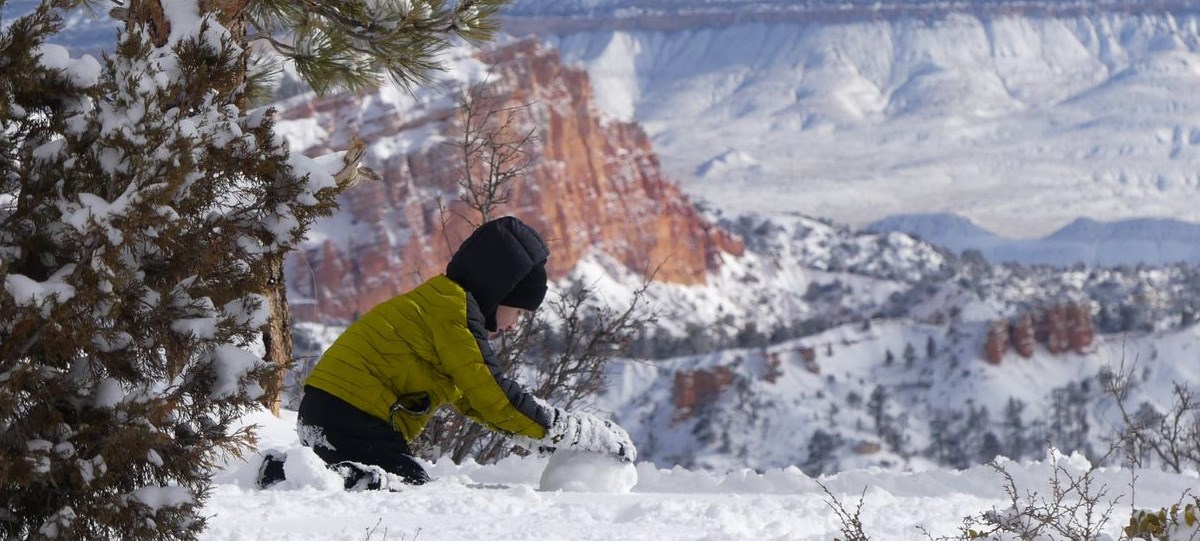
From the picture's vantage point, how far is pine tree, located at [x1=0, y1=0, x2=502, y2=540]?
122 inches

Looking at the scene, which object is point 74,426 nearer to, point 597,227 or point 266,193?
point 266,193

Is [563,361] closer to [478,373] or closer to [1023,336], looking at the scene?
[478,373]

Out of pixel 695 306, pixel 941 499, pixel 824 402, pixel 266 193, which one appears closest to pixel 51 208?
pixel 266 193

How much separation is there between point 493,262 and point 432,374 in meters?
0.48

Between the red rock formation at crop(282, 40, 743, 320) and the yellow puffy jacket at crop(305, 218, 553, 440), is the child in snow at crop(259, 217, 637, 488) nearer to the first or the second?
the yellow puffy jacket at crop(305, 218, 553, 440)

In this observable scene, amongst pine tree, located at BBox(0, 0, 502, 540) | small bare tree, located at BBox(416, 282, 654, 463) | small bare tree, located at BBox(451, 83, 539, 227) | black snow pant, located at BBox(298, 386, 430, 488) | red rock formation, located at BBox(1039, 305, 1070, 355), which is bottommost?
red rock formation, located at BBox(1039, 305, 1070, 355)

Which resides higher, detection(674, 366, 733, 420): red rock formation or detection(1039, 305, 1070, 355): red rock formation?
detection(674, 366, 733, 420): red rock formation

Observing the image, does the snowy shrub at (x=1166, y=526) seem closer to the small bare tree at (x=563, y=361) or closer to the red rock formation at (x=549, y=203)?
the small bare tree at (x=563, y=361)

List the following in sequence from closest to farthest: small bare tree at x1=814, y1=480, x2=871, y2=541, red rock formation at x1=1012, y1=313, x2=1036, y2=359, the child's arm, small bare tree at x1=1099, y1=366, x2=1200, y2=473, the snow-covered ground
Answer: small bare tree at x1=814, y1=480, x2=871, y2=541 → the snow-covered ground → the child's arm → small bare tree at x1=1099, y1=366, x2=1200, y2=473 → red rock formation at x1=1012, y1=313, x2=1036, y2=359

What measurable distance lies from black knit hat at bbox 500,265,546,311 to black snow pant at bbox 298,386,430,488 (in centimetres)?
68

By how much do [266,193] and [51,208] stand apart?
1.74 feet

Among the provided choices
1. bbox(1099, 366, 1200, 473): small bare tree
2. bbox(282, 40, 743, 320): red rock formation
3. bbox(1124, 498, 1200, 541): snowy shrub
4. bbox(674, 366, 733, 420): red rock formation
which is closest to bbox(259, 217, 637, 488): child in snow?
bbox(1124, 498, 1200, 541): snowy shrub

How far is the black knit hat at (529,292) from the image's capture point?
5383mm

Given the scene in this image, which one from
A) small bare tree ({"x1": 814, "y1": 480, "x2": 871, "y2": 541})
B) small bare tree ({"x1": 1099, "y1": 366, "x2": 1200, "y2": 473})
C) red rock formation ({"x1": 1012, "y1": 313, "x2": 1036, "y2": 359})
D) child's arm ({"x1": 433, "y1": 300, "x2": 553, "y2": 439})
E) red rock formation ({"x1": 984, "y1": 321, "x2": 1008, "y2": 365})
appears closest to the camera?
small bare tree ({"x1": 814, "y1": 480, "x2": 871, "y2": 541})
